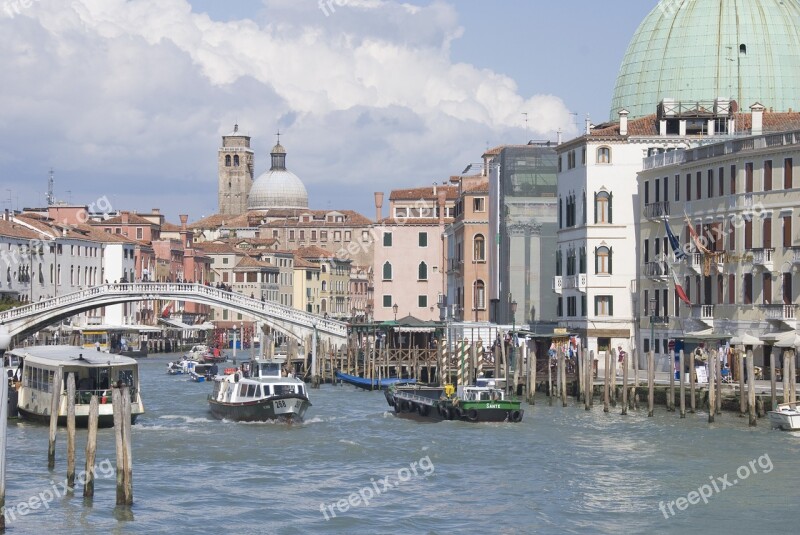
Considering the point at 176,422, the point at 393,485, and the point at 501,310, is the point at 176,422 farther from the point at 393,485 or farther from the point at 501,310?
the point at 501,310

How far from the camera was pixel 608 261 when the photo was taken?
43438mm

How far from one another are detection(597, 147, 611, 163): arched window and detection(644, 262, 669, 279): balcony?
2.86m

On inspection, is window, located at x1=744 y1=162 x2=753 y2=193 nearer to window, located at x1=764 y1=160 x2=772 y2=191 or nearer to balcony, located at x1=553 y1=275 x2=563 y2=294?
window, located at x1=764 y1=160 x2=772 y2=191

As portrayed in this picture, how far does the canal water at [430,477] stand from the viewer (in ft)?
72.8

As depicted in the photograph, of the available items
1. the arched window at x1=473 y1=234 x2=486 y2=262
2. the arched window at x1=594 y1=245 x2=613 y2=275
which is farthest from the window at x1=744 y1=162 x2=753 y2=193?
the arched window at x1=473 y1=234 x2=486 y2=262

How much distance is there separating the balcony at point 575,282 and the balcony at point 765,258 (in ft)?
24.8

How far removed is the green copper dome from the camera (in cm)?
4869

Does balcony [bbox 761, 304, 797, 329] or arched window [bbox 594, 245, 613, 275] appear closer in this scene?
balcony [bbox 761, 304, 797, 329]

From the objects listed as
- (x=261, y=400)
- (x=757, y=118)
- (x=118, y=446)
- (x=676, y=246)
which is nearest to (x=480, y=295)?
(x=757, y=118)

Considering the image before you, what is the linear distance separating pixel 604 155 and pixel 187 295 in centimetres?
1797

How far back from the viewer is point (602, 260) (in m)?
43.5

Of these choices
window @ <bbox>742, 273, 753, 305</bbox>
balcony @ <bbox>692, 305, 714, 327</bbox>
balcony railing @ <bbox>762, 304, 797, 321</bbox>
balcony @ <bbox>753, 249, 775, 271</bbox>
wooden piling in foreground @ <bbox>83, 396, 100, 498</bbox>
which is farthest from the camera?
balcony @ <bbox>692, 305, 714, 327</bbox>

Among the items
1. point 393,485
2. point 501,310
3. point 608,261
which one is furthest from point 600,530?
point 501,310

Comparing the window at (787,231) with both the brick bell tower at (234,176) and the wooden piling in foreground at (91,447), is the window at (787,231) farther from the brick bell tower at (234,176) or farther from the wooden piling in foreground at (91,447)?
the brick bell tower at (234,176)
